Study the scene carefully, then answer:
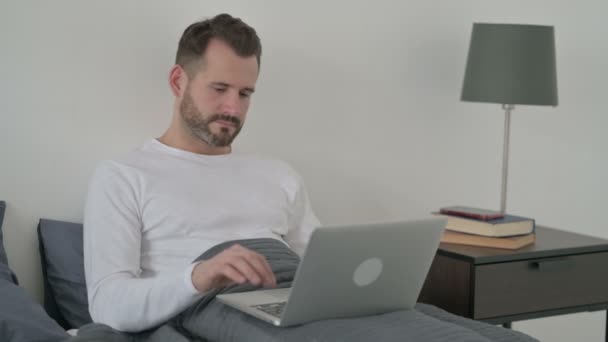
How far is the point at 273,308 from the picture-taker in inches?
63.7

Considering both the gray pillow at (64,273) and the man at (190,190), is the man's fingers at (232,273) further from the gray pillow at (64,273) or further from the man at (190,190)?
the gray pillow at (64,273)

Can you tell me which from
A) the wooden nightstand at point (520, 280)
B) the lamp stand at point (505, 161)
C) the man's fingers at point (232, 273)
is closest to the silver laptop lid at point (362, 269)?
the man's fingers at point (232, 273)

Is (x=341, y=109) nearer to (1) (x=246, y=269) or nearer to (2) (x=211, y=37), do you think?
(2) (x=211, y=37)

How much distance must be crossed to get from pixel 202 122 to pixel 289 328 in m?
0.67

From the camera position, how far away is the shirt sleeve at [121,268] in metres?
1.71

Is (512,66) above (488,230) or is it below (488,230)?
above

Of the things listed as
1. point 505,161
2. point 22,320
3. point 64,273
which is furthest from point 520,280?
point 22,320

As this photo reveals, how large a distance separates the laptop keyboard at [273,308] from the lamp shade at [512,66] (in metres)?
1.12

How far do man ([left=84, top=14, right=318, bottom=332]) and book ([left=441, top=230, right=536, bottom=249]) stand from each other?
0.44 m

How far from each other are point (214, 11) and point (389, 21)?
586 millimetres

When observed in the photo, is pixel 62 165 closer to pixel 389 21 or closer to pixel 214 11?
pixel 214 11

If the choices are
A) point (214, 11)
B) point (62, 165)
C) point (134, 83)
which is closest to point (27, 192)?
point (62, 165)

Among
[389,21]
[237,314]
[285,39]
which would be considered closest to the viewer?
[237,314]

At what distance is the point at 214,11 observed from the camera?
7.78ft
